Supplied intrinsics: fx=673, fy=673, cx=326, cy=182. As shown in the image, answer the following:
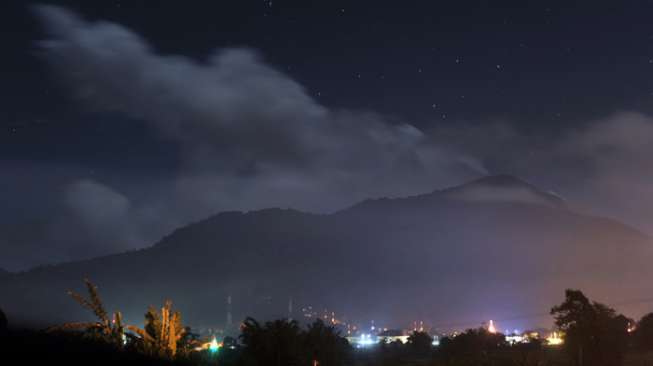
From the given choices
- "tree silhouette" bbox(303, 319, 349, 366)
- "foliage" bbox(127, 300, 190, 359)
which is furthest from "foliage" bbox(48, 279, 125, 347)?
"tree silhouette" bbox(303, 319, 349, 366)

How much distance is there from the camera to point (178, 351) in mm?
19875

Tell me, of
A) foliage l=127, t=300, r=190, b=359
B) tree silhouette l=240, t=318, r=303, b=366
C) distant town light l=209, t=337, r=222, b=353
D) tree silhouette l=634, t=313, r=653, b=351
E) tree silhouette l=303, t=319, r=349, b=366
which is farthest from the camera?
tree silhouette l=634, t=313, r=653, b=351

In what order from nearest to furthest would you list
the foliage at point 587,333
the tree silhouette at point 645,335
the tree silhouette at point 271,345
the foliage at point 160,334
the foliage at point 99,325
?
the foliage at point 99,325 < the foliage at point 160,334 < the tree silhouette at point 271,345 < the foliage at point 587,333 < the tree silhouette at point 645,335

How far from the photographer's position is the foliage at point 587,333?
6061 cm

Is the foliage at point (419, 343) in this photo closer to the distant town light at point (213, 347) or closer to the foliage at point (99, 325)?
the distant town light at point (213, 347)


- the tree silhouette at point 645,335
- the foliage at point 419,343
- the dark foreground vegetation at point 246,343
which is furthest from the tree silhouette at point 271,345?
the foliage at point 419,343

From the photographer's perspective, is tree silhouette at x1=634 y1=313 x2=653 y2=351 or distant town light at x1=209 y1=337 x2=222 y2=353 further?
tree silhouette at x1=634 y1=313 x2=653 y2=351

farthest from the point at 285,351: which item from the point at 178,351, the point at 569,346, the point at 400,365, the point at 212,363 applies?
the point at 400,365

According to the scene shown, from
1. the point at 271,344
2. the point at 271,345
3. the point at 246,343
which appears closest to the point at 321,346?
the point at 246,343

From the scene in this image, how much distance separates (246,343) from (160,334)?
57.0ft

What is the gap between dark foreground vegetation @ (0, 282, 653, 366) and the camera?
11.7 meters

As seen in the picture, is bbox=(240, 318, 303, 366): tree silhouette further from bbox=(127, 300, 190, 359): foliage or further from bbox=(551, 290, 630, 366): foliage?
bbox=(551, 290, 630, 366): foliage

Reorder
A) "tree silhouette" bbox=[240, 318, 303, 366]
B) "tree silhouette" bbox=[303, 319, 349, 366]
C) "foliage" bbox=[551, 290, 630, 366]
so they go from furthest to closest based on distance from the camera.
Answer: "foliage" bbox=[551, 290, 630, 366] < "tree silhouette" bbox=[303, 319, 349, 366] < "tree silhouette" bbox=[240, 318, 303, 366]

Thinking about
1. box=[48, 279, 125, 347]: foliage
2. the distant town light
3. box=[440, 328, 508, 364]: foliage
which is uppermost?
box=[48, 279, 125, 347]: foliage
